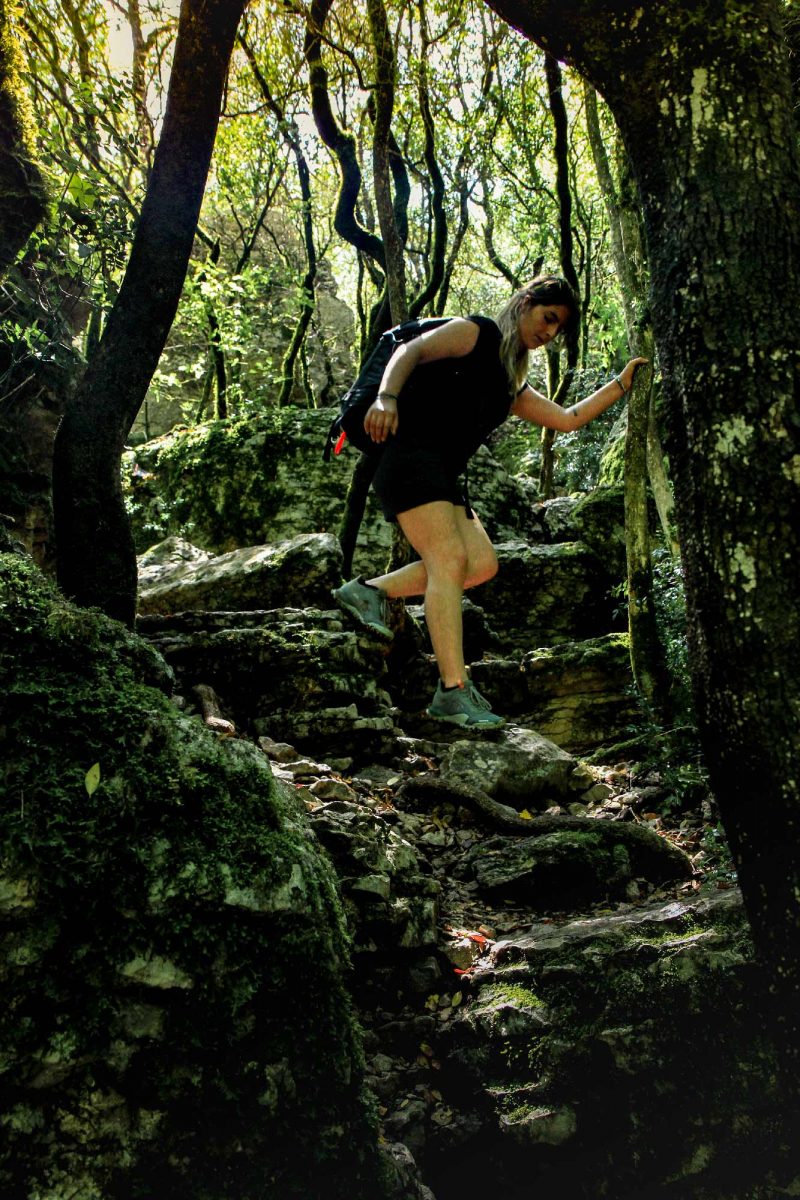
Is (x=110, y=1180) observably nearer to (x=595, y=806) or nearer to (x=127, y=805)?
(x=127, y=805)

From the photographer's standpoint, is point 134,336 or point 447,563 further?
point 134,336

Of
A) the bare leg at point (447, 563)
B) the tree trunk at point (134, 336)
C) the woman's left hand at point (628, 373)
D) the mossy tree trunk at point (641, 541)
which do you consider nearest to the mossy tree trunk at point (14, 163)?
the tree trunk at point (134, 336)

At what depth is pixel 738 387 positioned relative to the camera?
2.29 m

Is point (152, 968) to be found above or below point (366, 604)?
below

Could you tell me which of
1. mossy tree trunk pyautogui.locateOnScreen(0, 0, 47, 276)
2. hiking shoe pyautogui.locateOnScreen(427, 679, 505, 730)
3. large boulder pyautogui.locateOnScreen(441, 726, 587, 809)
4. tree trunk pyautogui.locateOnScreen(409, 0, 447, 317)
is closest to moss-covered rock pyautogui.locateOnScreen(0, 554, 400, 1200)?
hiking shoe pyautogui.locateOnScreen(427, 679, 505, 730)

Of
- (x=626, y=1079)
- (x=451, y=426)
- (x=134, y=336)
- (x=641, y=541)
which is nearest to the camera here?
(x=626, y=1079)

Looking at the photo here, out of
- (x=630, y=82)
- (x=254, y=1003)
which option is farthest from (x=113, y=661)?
(x=630, y=82)

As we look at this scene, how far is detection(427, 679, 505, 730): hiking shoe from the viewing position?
395 cm

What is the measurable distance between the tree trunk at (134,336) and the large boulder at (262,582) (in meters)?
2.44

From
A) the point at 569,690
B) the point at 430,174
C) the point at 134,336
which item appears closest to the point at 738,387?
the point at 134,336

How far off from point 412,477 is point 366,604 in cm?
87

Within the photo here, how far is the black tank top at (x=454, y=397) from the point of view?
385 cm

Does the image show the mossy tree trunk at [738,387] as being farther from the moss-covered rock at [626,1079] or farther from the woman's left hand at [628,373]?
the woman's left hand at [628,373]

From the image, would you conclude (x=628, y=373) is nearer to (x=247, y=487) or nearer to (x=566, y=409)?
(x=566, y=409)
